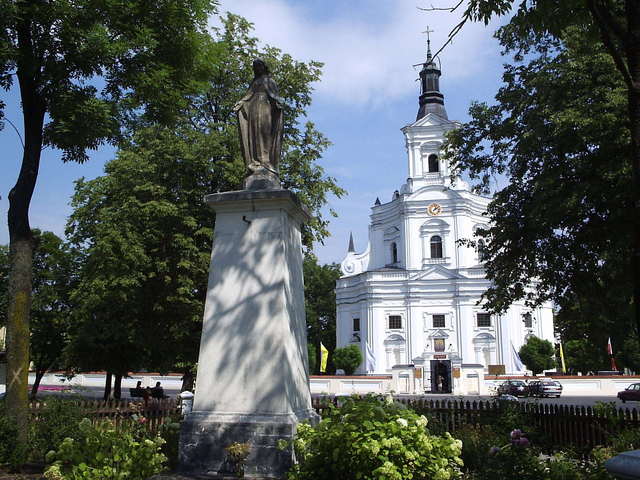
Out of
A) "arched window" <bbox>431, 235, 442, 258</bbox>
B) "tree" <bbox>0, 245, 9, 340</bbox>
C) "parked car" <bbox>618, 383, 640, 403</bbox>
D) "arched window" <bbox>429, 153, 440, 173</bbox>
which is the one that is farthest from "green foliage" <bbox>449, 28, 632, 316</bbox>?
"arched window" <bbox>429, 153, 440, 173</bbox>

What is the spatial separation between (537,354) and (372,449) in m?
49.4

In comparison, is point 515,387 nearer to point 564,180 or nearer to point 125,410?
point 564,180

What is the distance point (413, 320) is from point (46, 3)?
157ft

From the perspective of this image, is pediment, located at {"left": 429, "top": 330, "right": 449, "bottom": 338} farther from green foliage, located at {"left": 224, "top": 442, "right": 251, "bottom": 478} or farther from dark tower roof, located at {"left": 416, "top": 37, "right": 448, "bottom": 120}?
green foliage, located at {"left": 224, "top": 442, "right": 251, "bottom": 478}

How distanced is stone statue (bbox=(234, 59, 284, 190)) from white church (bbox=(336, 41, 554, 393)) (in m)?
41.8

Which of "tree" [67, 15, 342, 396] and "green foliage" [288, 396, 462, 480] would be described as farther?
"tree" [67, 15, 342, 396]

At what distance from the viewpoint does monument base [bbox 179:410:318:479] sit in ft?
22.7

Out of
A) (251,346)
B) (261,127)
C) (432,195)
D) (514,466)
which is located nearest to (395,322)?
(432,195)

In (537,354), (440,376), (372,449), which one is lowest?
(372,449)

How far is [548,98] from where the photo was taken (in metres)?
14.3

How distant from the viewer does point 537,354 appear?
1991 inches

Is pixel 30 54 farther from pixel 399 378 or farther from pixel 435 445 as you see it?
pixel 399 378

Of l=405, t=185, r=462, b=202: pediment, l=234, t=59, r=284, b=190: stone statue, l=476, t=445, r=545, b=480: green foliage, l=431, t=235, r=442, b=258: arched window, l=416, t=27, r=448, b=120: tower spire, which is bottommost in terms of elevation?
l=476, t=445, r=545, b=480: green foliage

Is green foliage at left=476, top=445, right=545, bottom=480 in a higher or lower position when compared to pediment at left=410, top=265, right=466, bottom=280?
lower
